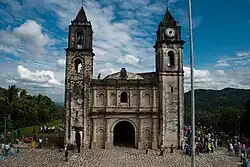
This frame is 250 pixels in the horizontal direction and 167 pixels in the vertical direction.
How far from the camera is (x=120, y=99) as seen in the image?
93.5ft

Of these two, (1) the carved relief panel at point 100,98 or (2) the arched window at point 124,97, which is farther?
(2) the arched window at point 124,97

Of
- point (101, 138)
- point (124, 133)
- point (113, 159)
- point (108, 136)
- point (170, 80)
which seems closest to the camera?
point (113, 159)

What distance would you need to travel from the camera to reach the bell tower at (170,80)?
27703mm

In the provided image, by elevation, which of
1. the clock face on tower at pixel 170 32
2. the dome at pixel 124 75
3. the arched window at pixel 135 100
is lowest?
the arched window at pixel 135 100

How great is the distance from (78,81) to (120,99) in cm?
500

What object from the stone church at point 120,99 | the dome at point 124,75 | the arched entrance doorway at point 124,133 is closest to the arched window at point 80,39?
the stone church at point 120,99

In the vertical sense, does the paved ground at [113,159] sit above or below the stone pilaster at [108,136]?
below

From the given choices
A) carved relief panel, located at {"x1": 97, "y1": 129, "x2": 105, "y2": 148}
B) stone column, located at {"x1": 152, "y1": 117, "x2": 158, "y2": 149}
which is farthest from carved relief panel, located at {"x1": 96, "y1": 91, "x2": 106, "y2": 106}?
stone column, located at {"x1": 152, "y1": 117, "x2": 158, "y2": 149}

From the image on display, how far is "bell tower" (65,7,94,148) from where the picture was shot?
27.6 meters

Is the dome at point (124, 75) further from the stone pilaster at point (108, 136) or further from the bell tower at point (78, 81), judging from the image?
the stone pilaster at point (108, 136)

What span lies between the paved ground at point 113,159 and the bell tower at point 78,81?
8.50 ft

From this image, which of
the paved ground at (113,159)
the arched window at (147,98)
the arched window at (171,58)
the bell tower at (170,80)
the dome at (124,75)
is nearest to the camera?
the paved ground at (113,159)

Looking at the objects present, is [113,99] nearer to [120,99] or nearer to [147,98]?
[120,99]

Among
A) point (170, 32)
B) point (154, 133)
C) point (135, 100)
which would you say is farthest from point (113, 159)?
point (170, 32)
